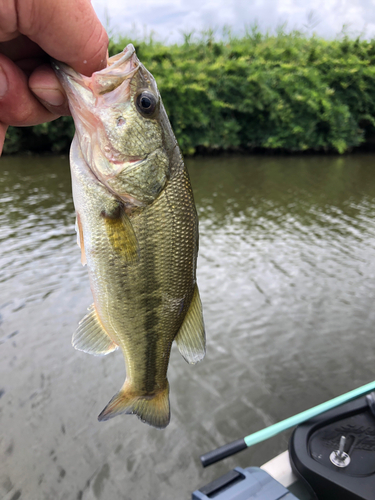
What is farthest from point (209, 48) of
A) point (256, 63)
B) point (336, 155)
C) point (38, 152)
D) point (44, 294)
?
point (44, 294)

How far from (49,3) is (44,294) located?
6.63m

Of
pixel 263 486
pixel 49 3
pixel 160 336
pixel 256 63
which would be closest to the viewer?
pixel 49 3

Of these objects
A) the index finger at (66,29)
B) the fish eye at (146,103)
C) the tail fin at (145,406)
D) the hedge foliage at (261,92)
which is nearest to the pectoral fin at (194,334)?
the tail fin at (145,406)

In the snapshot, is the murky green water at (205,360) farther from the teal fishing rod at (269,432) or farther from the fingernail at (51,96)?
the fingernail at (51,96)

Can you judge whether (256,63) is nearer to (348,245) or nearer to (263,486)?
(348,245)

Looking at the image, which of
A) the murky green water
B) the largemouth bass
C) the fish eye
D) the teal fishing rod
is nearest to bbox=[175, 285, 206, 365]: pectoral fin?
the largemouth bass

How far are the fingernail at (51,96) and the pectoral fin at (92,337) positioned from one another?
32.3 inches

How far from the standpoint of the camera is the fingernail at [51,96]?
1.35 meters

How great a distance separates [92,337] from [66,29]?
113 cm

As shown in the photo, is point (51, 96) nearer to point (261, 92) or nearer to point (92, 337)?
point (92, 337)

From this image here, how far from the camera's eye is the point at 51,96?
1366 mm

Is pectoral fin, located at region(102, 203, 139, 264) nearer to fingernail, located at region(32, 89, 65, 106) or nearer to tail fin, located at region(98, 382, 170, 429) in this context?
fingernail, located at region(32, 89, 65, 106)

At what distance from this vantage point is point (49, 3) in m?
1.11

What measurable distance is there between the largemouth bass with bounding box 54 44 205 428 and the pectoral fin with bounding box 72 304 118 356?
1cm
